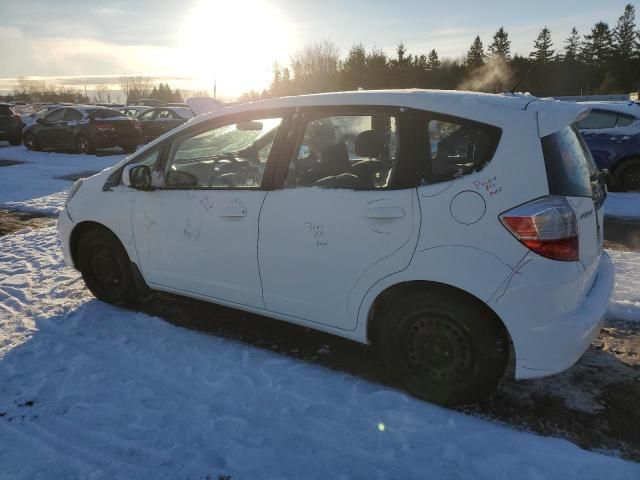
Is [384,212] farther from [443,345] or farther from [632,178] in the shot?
[632,178]

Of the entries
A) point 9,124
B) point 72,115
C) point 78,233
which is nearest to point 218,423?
point 78,233

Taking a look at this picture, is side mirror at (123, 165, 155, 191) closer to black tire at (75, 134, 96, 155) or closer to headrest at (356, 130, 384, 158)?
headrest at (356, 130, 384, 158)

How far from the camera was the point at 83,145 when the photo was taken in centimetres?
1688

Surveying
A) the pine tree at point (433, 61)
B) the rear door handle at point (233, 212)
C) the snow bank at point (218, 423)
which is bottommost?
the snow bank at point (218, 423)

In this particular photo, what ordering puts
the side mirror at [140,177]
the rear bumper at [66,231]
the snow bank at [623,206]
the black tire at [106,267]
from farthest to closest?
the snow bank at [623,206], the rear bumper at [66,231], the black tire at [106,267], the side mirror at [140,177]

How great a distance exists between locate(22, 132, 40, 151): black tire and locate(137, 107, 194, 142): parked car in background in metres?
3.74

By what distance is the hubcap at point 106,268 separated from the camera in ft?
14.0

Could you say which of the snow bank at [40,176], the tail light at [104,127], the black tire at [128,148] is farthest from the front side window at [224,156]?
the black tire at [128,148]

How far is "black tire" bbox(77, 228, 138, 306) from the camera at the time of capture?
4.18 m

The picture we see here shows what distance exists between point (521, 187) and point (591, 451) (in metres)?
1.35

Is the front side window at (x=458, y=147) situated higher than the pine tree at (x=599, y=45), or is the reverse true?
the pine tree at (x=599, y=45)

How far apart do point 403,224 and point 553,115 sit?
3.06 ft

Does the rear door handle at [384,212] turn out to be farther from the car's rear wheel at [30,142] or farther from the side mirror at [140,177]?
the car's rear wheel at [30,142]

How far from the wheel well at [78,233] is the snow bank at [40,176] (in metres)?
4.17
